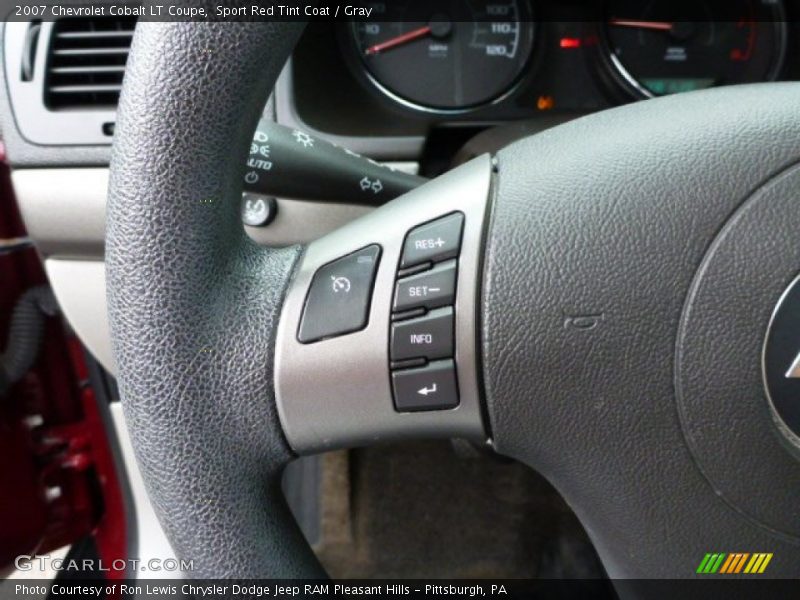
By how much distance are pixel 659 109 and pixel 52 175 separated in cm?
73

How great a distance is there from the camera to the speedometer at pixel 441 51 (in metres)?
1.03

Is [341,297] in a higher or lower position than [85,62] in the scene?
lower

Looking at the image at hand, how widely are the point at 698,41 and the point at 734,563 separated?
30.6 inches

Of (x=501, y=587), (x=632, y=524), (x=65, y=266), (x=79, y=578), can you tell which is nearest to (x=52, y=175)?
(x=65, y=266)

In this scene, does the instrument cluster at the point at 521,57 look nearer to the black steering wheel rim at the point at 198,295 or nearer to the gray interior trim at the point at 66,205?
the gray interior trim at the point at 66,205

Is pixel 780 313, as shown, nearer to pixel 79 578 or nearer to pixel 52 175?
pixel 52 175

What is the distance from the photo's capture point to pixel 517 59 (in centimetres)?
104

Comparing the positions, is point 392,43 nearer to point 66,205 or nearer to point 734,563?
point 66,205

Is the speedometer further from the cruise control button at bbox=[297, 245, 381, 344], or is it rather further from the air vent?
the cruise control button at bbox=[297, 245, 381, 344]

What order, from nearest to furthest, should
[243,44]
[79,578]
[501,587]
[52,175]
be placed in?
[243,44]
[52,175]
[79,578]
[501,587]

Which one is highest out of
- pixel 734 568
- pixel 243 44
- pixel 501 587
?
pixel 243 44

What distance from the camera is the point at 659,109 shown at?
565 mm

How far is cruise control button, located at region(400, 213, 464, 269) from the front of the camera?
0.54 m

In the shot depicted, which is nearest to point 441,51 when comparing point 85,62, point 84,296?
point 85,62
